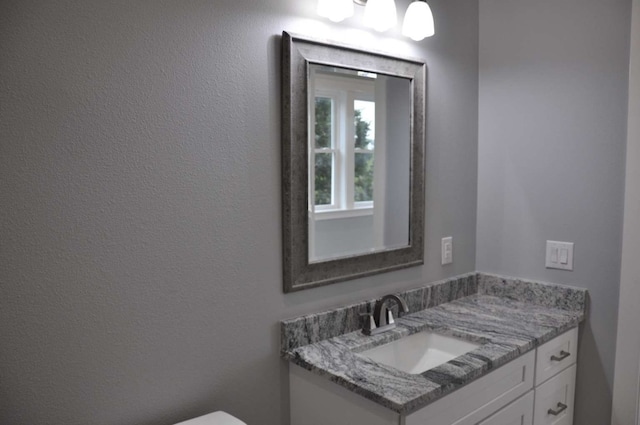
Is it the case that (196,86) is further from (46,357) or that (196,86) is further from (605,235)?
(605,235)

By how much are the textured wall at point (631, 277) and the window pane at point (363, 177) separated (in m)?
0.99

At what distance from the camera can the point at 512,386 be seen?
64.7 inches

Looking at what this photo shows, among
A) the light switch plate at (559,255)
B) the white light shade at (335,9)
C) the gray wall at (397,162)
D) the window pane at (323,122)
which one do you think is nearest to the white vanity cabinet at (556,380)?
the light switch plate at (559,255)

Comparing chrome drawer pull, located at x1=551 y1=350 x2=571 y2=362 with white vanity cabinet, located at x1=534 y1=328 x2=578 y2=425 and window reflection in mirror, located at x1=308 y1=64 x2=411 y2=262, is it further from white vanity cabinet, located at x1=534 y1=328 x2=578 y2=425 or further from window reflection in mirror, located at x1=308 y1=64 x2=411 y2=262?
window reflection in mirror, located at x1=308 y1=64 x2=411 y2=262

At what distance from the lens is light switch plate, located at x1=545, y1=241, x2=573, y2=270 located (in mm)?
2053

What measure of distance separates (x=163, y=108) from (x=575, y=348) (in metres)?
1.85

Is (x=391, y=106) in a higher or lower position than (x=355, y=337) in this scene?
higher

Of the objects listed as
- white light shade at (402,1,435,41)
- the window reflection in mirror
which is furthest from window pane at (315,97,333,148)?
white light shade at (402,1,435,41)

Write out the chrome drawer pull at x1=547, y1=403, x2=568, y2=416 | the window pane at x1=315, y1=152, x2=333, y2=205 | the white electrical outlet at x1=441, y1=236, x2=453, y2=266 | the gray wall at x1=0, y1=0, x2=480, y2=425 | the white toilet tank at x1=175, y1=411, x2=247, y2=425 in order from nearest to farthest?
the gray wall at x1=0, y1=0, x2=480, y2=425
the white toilet tank at x1=175, y1=411, x2=247, y2=425
the window pane at x1=315, y1=152, x2=333, y2=205
the chrome drawer pull at x1=547, y1=403, x2=568, y2=416
the white electrical outlet at x1=441, y1=236, x2=453, y2=266

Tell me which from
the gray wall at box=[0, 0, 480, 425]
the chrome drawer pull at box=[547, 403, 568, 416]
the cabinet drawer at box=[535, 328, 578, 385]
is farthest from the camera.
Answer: the chrome drawer pull at box=[547, 403, 568, 416]

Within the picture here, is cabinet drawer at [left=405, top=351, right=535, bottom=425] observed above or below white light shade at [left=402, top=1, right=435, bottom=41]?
below

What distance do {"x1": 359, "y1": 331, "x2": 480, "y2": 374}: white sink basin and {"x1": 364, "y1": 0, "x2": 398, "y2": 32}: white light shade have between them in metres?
1.14

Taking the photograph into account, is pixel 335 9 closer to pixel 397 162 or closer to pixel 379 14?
pixel 379 14

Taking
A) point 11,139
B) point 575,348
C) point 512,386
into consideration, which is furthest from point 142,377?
point 575,348
